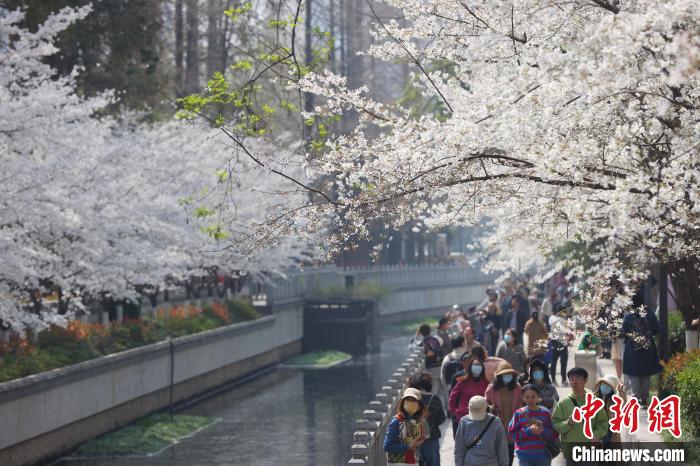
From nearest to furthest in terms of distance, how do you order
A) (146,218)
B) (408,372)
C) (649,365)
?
(649,365) → (408,372) → (146,218)

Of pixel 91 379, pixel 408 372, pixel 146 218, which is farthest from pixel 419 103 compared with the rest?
pixel 408 372

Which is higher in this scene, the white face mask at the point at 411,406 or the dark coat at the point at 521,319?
the dark coat at the point at 521,319

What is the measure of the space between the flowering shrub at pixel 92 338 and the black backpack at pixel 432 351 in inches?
302

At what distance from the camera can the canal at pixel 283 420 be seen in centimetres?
2555

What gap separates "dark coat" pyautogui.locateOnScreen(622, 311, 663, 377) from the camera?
18219 mm

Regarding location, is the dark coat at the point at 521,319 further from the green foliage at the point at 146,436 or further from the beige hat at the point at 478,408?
the beige hat at the point at 478,408

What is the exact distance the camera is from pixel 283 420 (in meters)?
31.4

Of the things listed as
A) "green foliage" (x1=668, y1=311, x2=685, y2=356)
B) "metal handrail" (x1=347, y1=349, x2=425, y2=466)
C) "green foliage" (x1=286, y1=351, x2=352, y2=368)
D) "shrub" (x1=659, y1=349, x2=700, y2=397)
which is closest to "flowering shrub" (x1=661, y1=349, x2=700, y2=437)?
"shrub" (x1=659, y1=349, x2=700, y2=397)

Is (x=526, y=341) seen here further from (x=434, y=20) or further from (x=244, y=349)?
(x=244, y=349)

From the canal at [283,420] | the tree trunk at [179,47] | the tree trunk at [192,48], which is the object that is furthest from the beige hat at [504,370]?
the tree trunk at [192,48]

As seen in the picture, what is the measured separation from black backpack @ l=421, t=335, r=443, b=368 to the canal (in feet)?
14.3

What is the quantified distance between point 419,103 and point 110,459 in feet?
98.3

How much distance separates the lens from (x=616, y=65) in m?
8.98

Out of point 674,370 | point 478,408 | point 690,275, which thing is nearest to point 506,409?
point 478,408
